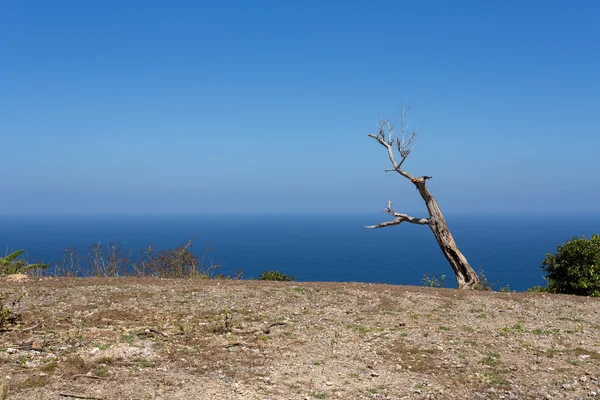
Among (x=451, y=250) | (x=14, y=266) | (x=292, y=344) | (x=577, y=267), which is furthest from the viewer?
(x=14, y=266)

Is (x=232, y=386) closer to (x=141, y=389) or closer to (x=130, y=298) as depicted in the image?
(x=141, y=389)

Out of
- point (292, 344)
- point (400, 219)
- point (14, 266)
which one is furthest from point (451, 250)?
point (14, 266)

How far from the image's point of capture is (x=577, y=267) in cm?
1463

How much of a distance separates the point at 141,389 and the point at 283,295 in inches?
259

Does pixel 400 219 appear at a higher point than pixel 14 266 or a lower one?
higher

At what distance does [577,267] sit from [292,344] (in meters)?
10.7

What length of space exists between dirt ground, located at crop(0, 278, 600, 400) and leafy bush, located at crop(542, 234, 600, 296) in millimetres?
1875

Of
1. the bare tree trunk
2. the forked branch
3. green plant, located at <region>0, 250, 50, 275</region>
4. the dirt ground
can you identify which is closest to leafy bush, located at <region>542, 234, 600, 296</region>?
the dirt ground

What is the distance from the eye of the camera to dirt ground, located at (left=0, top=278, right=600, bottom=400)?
6.28 m

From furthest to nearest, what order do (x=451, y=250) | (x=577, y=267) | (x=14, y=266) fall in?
(x=14, y=266), (x=451, y=250), (x=577, y=267)

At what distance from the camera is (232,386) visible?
6.25 m

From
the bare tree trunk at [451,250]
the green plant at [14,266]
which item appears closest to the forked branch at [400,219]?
the bare tree trunk at [451,250]

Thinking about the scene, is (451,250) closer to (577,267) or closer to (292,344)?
(577,267)

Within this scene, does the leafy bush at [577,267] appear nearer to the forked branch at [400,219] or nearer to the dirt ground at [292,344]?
the dirt ground at [292,344]
